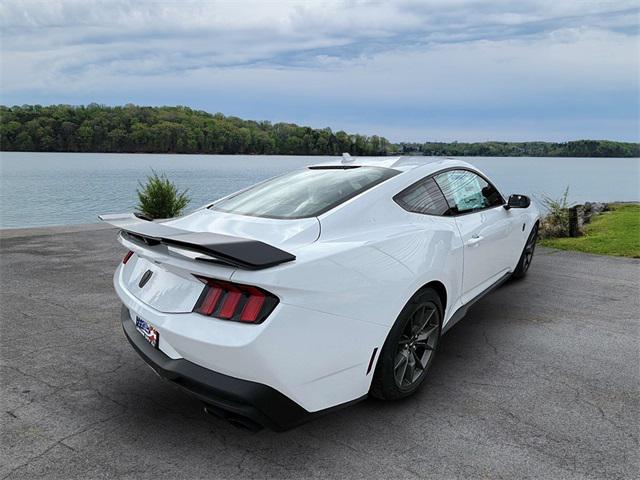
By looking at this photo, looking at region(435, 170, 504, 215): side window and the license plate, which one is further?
region(435, 170, 504, 215): side window

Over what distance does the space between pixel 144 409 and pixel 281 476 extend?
109cm

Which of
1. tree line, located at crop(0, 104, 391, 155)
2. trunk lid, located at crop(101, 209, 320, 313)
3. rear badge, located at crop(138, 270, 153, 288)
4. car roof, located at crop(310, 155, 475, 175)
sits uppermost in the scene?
tree line, located at crop(0, 104, 391, 155)

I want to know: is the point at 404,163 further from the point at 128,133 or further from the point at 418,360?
the point at 128,133

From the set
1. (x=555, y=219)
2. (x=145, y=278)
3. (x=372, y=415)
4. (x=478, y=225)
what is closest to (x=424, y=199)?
(x=478, y=225)

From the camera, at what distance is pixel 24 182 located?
61.9ft

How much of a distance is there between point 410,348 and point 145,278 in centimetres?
167

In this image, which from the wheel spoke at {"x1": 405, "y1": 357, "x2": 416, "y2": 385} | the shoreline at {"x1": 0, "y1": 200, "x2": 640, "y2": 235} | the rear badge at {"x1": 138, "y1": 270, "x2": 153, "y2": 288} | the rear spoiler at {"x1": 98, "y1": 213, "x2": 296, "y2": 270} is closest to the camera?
the rear spoiler at {"x1": 98, "y1": 213, "x2": 296, "y2": 270}

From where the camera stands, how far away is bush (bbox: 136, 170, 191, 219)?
10.0 m

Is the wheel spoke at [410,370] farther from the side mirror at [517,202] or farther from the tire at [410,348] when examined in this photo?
the side mirror at [517,202]

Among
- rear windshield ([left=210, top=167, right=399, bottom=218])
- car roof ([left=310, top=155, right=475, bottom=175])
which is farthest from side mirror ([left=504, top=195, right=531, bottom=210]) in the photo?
rear windshield ([left=210, top=167, right=399, bottom=218])

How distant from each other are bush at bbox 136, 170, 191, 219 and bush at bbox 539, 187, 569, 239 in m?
7.65

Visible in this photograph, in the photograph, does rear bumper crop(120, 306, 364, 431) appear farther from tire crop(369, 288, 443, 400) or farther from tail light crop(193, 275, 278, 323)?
tire crop(369, 288, 443, 400)

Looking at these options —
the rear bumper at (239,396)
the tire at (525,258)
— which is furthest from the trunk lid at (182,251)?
the tire at (525,258)

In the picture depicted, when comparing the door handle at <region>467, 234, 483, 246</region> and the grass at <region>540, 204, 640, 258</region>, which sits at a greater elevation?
the door handle at <region>467, 234, 483, 246</region>
